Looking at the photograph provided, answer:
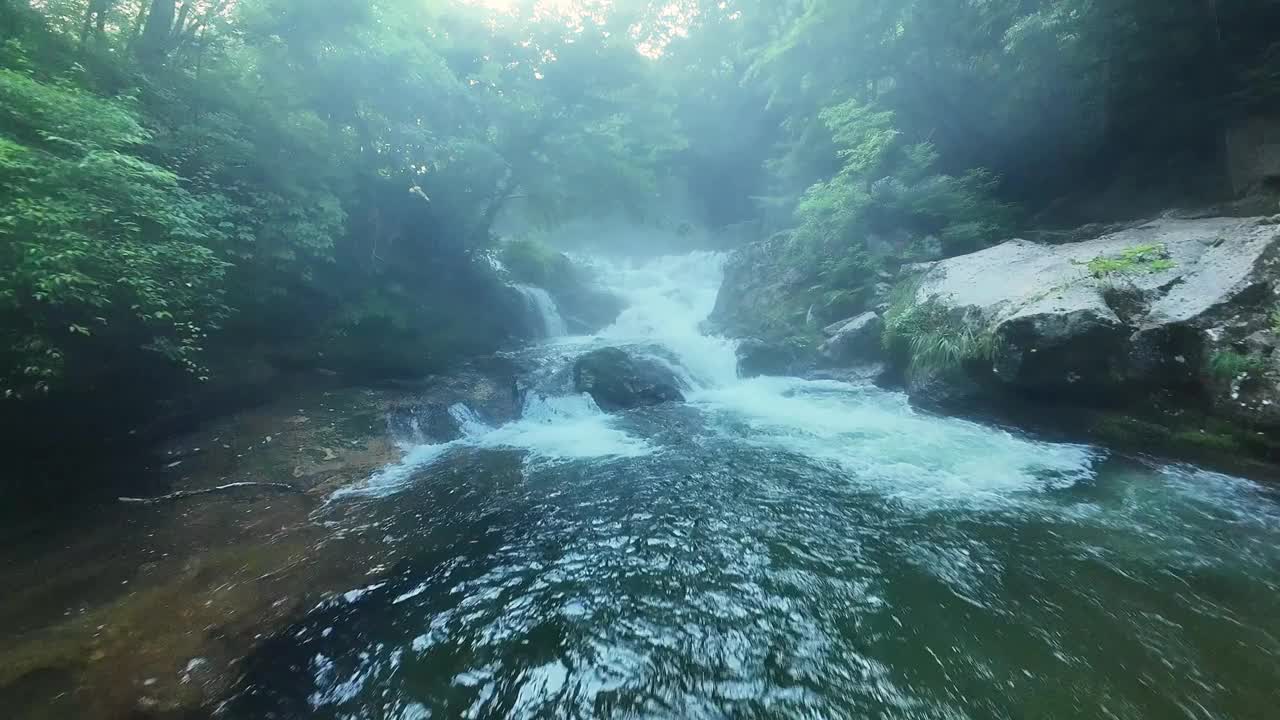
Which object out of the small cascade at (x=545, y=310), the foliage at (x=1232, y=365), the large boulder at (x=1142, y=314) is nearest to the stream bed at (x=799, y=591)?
the large boulder at (x=1142, y=314)

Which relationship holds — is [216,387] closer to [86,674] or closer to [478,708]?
[86,674]

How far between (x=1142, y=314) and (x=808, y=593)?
6.93 meters

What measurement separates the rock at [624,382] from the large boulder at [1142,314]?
646 cm

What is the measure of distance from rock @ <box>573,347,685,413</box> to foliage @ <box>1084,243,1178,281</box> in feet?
26.2

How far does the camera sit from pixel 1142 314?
6793mm

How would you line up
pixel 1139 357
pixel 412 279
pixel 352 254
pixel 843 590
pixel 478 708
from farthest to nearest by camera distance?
pixel 412 279, pixel 352 254, pixel 1139 357, pixel 843 590, pixel 478 708

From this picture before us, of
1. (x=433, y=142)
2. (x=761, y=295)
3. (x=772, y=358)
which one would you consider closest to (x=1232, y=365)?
(x=772, y=358)

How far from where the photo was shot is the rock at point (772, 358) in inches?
516

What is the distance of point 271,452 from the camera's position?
743 cm

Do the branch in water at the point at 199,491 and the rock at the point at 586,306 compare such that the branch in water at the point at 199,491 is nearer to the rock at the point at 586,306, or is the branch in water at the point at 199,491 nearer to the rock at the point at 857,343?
the rock at the point at 857,343

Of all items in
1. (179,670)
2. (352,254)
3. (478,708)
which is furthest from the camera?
(352,254)

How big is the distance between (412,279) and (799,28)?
1503 cm

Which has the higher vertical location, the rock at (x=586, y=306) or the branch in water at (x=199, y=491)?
the rock at (x=586, y=306)

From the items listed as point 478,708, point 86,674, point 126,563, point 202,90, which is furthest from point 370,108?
point 478,708
